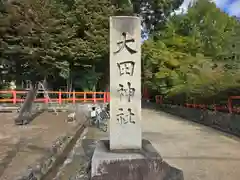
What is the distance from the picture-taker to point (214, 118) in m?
12.8

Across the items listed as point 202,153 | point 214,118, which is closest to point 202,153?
point 202,153

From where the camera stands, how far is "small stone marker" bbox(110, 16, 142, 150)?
4504 millimetres

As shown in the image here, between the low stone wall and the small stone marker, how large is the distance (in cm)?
681

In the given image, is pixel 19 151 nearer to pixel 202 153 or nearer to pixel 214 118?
pixel 202 153

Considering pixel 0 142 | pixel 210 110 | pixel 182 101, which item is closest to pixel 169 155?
pixel 0 142

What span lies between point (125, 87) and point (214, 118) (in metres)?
9.33

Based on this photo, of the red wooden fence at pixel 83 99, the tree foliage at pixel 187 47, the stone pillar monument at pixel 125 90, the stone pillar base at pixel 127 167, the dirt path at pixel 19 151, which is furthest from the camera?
the tree foliage at pixel 187 47

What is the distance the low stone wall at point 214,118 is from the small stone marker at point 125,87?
6.81m

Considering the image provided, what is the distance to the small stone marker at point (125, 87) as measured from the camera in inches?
177

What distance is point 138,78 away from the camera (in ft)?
15.0

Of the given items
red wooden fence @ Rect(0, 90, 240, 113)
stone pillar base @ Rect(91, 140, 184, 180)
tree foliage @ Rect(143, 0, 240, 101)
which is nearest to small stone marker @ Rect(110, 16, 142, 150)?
stone pillar base @ Rect(91, 140, 184, 180)

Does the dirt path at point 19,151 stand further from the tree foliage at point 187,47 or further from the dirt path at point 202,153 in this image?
the tree foliage at point 187,47

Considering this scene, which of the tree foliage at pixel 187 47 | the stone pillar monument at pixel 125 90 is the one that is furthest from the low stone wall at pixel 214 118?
the stone pillar monument at pixel 125 90

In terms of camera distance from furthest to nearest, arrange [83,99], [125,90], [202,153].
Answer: [83,99] → [202,153] → [125,90]
